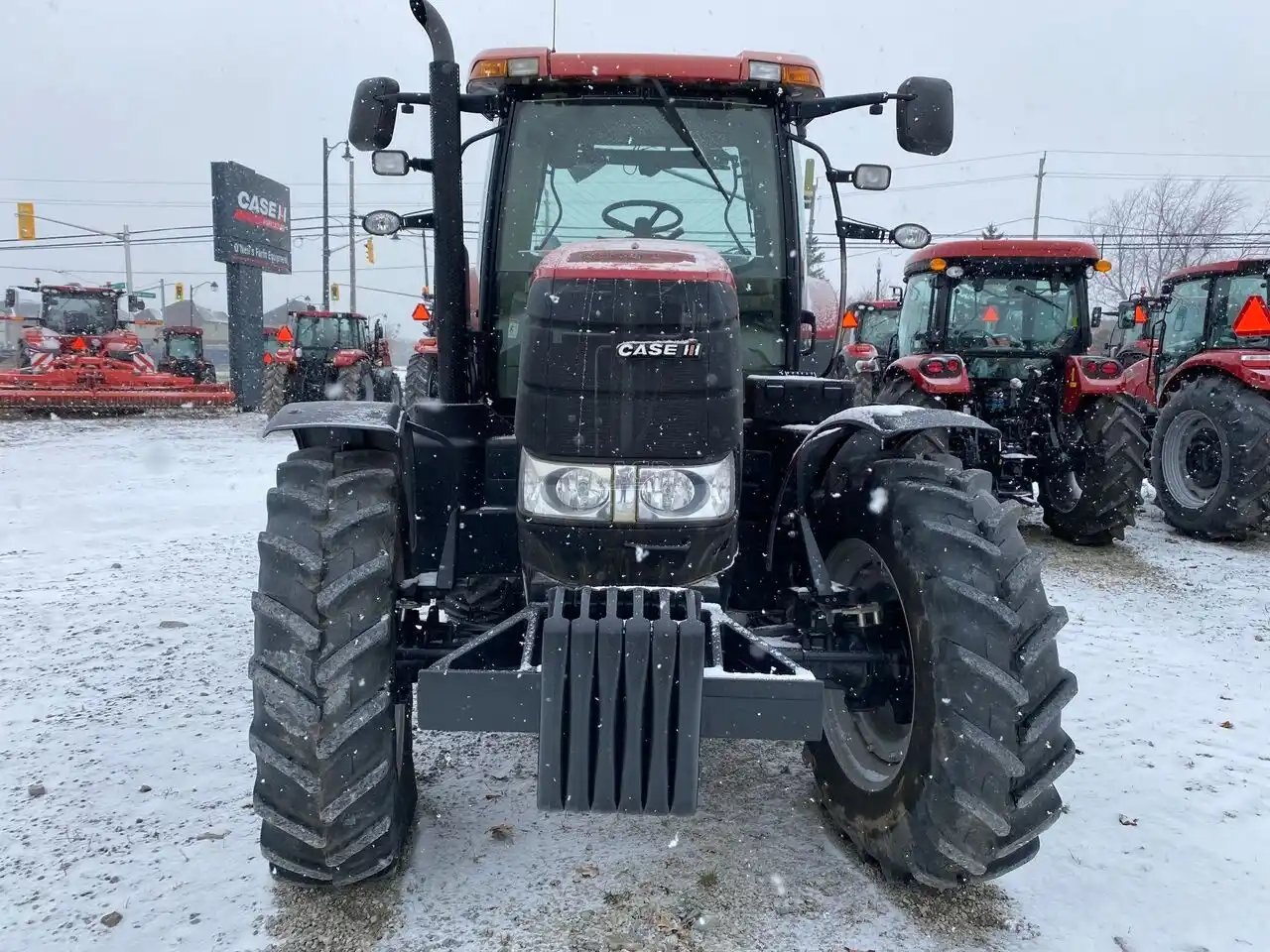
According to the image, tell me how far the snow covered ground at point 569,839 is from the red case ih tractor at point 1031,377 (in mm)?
2221

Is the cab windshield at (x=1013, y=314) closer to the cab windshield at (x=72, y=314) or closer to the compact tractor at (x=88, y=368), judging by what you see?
the compact tractor at (x=88, y=368)

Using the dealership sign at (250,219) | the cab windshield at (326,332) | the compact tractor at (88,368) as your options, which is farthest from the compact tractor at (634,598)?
the dealership sign at (250,219)

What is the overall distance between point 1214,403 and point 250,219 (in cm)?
2137

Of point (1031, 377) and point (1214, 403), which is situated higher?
point (1031, 377)

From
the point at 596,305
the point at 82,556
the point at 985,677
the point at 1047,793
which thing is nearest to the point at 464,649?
the point at 596,305

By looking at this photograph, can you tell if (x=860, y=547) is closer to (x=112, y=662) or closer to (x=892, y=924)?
(x=892, y=924)

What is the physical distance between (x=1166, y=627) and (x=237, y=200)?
72.2ft

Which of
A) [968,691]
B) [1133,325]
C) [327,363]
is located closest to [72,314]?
[327,363]

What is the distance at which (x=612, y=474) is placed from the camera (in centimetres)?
235

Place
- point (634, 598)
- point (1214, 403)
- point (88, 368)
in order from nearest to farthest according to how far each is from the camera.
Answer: point (634, 598), point (1214, 403), point (88, 368)

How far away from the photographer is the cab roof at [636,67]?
3199 mm

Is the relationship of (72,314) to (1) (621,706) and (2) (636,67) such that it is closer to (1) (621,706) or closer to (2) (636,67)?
(2) (636,67)

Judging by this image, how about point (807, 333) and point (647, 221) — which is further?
point (807, 333)

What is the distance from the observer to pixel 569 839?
2922 millimetres
